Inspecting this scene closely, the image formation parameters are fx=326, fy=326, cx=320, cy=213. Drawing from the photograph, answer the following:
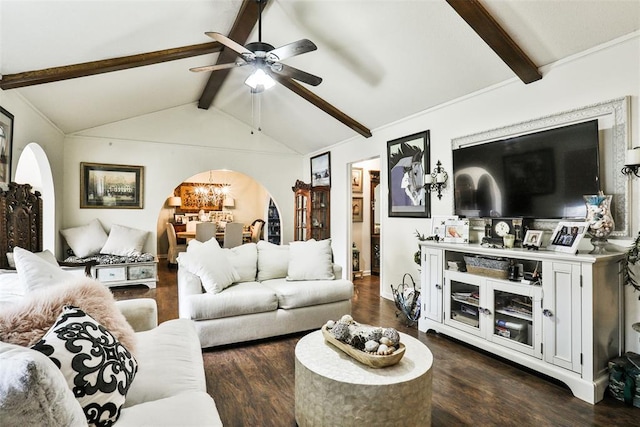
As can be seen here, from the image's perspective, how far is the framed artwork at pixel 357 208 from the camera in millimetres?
6291

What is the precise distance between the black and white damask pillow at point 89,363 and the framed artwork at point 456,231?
3.05 m

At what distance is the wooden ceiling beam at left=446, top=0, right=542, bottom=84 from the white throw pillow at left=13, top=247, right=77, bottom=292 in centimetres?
315

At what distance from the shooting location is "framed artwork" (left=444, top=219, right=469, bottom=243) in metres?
3.35

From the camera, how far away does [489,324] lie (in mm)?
2777

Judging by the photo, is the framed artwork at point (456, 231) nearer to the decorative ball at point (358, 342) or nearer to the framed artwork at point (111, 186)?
the decorative ball at point (358, 342)

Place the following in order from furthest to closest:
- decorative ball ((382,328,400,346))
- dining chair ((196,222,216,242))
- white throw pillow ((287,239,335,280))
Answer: dining chair ((196,222,216,242))
white throw pillow ((287,239,335,280))
decorative ball ((382,328,400,346))

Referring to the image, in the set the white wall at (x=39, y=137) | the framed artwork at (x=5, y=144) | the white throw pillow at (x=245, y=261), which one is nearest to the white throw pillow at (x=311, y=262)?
the white throw pillow at (x=245, y=261)

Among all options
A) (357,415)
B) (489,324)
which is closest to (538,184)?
(489,324)

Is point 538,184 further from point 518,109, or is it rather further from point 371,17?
point 371,17

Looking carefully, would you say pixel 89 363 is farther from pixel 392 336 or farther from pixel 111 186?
pixel 111 186

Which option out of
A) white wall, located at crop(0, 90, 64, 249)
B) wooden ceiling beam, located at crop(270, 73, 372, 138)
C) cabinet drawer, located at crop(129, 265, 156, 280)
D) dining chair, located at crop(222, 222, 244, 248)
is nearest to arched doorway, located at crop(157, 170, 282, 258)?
dining chair, located at crop(222, 222, 244, 248)

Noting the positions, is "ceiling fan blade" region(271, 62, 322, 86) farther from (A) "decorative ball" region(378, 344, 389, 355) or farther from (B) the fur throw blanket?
(A) "decorative ball" region(378, 344, 389, 355)

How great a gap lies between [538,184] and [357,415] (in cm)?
248

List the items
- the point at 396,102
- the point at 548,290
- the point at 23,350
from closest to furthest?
the point at 23,350
the point at 548,290
the point at 396,102
